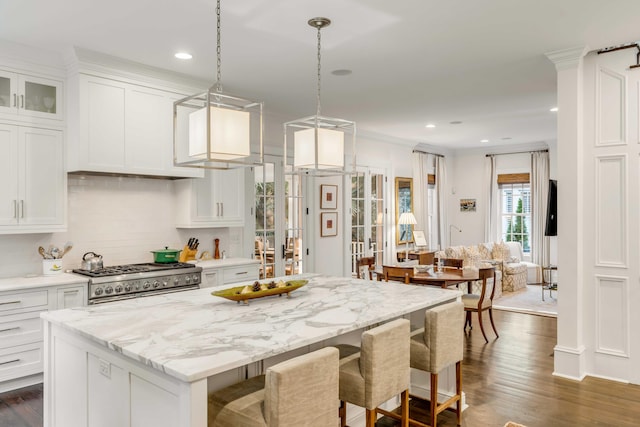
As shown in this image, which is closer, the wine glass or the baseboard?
the baseboard

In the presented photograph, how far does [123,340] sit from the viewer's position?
6.57 feet

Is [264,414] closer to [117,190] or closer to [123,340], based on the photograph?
[123,340]

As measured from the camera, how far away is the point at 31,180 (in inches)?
154

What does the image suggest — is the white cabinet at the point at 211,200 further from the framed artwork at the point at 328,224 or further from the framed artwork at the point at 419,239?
the framed artwork at the point at 419,239

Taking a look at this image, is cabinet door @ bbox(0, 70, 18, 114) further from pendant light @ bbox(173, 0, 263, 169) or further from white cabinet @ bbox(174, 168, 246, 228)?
pendant light @ bbox(173, 0, 263, 169)

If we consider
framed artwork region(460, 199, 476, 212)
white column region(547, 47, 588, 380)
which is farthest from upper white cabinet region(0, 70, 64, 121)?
framed artwork region(460, 199, 476, 212)

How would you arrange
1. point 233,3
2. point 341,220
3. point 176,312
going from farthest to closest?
point 341,220
point 233,3
point 176,312

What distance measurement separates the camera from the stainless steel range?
394 centimetres

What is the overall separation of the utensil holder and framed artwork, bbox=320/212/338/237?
374 centimetres

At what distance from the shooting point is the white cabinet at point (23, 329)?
11.7ft

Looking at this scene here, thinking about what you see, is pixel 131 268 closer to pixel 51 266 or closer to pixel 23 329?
pixel 51 266

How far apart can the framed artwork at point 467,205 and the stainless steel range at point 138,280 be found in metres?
7.20

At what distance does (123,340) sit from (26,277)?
101 inches

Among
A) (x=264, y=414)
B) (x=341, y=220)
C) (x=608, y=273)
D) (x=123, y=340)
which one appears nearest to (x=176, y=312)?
(x=123, y=340)
